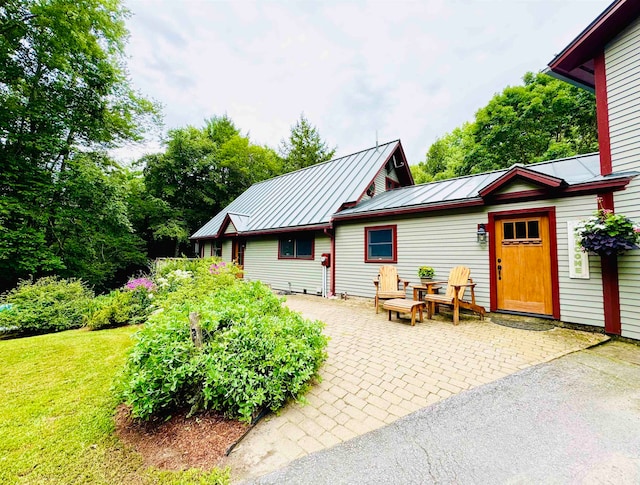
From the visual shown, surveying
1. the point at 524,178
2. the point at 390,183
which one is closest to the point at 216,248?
the point at 390,183

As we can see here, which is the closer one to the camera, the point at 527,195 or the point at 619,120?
the point at 619,120

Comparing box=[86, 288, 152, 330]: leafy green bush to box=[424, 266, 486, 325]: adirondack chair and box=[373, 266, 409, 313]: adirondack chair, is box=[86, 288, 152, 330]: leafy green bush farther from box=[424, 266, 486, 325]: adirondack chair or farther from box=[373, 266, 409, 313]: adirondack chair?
box=[424, 266, 486, 325]: adirondack chair

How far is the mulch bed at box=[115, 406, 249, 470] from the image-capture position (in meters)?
1.86

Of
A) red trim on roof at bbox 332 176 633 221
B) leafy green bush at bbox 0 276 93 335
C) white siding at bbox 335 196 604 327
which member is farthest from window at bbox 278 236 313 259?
leafy green bush at bbox 0 276 93 335

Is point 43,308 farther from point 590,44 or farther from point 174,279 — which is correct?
point 590,44

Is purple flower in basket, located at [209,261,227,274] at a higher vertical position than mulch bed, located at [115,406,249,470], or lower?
higher

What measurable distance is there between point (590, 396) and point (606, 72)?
5.62 meters

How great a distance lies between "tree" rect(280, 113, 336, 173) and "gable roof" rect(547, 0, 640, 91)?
63.7 feet

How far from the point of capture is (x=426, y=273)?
629 cm

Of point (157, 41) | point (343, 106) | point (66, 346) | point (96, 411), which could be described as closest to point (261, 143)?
point (343, 106)

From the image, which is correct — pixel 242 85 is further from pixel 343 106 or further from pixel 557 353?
pixel 557 353

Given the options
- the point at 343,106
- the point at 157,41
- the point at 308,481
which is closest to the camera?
the point at 308,481

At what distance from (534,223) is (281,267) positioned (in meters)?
7.87

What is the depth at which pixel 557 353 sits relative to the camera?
3561 millimetres
